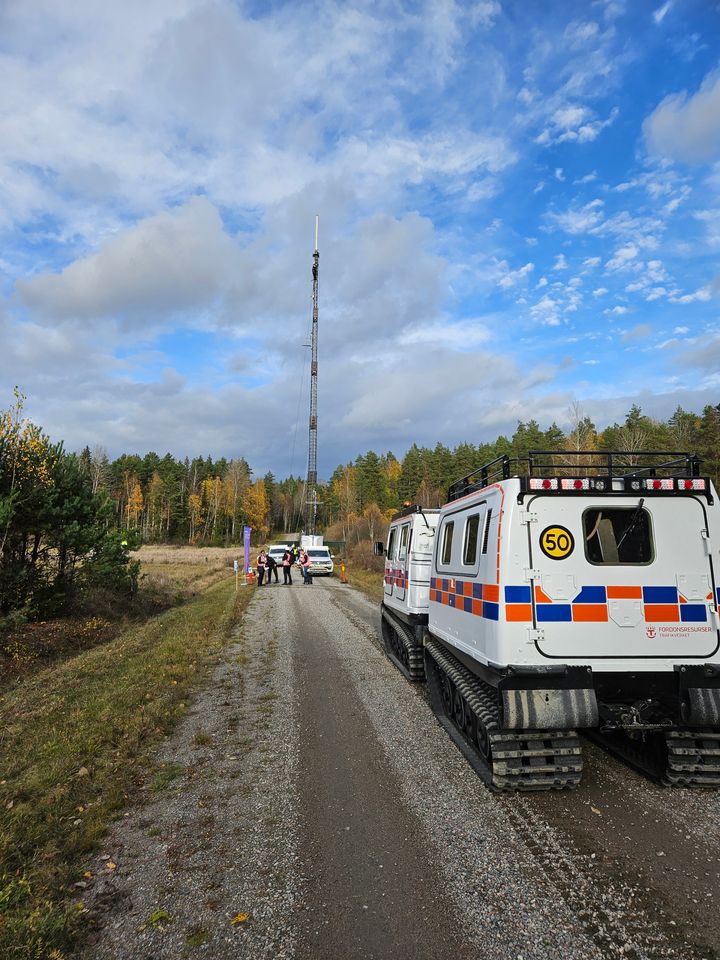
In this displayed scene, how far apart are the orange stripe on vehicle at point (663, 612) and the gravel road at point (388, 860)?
158 centimetres

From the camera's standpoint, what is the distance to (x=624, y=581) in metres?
5.00

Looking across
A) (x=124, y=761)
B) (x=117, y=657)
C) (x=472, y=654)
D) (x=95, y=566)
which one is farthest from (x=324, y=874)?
(x=95, y=566)

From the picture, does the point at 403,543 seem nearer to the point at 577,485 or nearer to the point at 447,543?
the point at 447,543

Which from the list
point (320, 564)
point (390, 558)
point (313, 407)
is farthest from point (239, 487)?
point (390, 558)

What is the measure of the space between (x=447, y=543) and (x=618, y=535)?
274 cm

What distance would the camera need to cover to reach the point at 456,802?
15.8ft

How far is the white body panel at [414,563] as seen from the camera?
952 centimetres

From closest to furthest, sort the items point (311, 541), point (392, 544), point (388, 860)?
1. point (388, 860)
2. point (392, 544)
3. point (311, 541)

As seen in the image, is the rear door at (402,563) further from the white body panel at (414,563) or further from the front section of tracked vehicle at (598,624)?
the front section of tracked vehicle at (598,624)

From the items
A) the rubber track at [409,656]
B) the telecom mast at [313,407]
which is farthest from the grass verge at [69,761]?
the telecom mast at [313,407]

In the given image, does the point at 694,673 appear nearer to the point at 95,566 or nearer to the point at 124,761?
the point at 124,761

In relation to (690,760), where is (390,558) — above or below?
above

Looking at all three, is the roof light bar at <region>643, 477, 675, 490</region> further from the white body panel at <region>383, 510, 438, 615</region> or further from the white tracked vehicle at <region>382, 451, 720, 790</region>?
the white body panel at <region>383, 510, 438, 615</region>

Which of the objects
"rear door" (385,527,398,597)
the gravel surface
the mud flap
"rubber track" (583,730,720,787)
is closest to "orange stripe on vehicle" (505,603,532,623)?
the mud flap
